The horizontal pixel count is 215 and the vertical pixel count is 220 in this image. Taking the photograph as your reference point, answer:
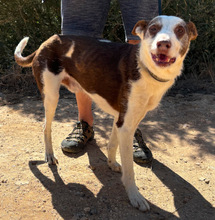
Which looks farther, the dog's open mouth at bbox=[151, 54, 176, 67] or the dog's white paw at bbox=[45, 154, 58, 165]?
the dog's white paw at bbox=[45, 154, 58, 165]

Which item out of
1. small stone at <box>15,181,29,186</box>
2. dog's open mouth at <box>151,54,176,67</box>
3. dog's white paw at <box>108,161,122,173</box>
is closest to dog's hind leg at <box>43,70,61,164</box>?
small stone at <box>15,181,29,186</box>

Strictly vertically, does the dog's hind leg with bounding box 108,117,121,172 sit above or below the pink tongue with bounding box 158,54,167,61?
below

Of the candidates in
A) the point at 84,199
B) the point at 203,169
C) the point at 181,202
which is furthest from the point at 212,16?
the point at 84,199

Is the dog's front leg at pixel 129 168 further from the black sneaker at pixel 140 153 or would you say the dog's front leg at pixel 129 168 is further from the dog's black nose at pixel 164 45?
the dog's black nose at pixel 164 45

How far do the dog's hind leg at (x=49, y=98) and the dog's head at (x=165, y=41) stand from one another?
94cm

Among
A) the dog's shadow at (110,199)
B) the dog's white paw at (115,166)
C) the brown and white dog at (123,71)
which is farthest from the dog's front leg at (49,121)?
the dog's white paw at (115,166)

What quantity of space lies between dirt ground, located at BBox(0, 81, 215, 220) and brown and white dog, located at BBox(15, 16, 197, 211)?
178 millimetres

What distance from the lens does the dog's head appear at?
1.97 meters

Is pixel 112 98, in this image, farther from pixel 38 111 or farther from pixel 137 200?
pixel 38 111

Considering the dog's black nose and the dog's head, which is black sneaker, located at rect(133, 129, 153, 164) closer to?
the dog's head

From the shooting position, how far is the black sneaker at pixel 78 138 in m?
3.06

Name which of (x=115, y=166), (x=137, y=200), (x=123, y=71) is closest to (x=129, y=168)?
(x=137, y=200)

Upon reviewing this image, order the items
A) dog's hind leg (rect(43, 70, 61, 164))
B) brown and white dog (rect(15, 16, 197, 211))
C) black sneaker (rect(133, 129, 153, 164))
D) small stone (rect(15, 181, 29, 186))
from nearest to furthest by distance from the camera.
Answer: brown and white dog (rect(15, 16, 197, 211))
small stone (rect(15, 181, 29, 186))
dog's hind leg (rect(43, 70, 61, 164))
black sneaker (rect(133, 129, 153, 164))

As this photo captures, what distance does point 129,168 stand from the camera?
2.38 meters
